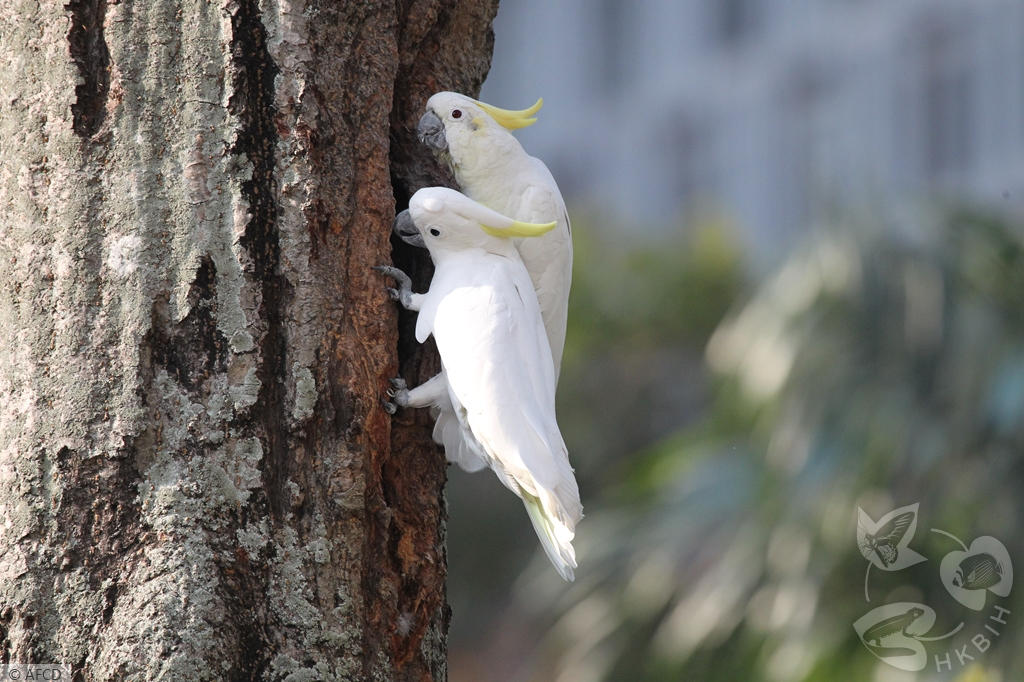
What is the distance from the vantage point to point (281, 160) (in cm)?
178

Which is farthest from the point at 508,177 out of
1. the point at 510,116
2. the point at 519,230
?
the point at 519,230

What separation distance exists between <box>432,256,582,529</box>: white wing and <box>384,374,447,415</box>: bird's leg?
5 centimetres

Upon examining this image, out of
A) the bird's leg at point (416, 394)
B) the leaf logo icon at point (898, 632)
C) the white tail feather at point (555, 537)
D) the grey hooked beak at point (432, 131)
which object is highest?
the grey hooked beak at point (432, 131)

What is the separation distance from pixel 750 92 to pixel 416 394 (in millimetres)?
8506

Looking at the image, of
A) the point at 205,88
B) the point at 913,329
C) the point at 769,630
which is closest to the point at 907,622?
the point at 769,630

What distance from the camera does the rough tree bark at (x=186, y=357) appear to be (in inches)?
64.2

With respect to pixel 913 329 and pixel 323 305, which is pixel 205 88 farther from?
pixel 913 329

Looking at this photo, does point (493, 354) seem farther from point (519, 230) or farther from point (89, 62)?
point (89, 62)

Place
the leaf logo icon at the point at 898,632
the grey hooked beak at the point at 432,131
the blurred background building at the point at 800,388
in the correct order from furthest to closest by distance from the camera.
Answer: the blurred background building at the point at 800,388 → the leaf logo icon at the point at 898,632 → the grey hooked beak at the point at 432,131

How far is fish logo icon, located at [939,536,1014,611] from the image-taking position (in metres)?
4.03

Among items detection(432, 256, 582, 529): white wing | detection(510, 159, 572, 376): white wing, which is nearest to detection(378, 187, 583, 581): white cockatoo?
detection(432, 256, 582, 529): white wing

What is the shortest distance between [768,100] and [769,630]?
6228 mm

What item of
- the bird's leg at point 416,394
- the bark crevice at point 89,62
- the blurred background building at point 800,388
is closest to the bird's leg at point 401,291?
the bird's leg at point 416,394

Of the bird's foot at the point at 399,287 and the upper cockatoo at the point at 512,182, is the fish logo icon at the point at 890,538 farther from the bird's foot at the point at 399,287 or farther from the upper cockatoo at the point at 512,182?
the bird's foot at the point at 399,287
